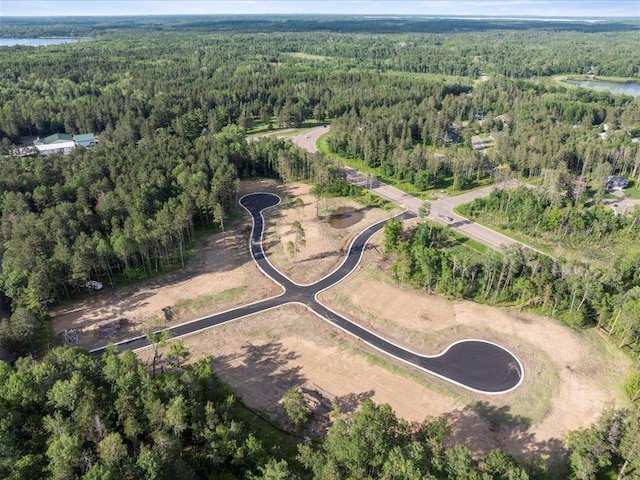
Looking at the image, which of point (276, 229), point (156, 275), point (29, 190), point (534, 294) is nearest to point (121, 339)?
point (156, 275)

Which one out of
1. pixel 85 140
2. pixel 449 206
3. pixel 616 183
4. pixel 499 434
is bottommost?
pixel 449 206

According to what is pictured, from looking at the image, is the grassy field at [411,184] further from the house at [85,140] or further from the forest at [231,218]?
the house at [85,140]

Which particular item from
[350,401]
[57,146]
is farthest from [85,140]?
[350,401]

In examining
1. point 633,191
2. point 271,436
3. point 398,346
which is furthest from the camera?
point 633,191

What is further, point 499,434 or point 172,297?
point 172,297

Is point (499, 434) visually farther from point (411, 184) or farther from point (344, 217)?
point (411, 184)

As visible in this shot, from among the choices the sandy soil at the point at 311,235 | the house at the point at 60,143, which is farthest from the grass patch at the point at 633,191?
the house at the point at 60,143
